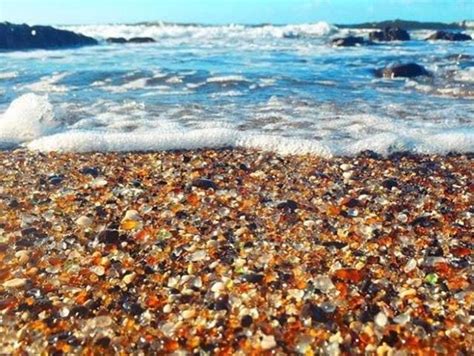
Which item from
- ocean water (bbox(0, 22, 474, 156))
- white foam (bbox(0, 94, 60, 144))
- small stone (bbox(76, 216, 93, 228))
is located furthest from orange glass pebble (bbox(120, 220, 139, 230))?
white foam (bbox(0, 94, 60, 144))

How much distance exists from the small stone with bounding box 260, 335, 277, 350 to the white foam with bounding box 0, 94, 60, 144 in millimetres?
4199

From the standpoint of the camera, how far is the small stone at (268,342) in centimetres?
220

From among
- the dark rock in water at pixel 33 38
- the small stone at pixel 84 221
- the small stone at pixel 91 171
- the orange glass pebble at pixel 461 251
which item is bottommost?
the orange glass pebble at pixel 461 251

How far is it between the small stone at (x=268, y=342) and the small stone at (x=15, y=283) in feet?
4.27

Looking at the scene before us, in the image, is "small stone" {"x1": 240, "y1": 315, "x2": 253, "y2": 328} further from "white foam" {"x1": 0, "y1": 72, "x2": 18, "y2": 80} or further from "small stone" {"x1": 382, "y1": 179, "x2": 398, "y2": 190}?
"white foam" {"x1": 0, "y1": 72, "x2": 18, "y2": 80}

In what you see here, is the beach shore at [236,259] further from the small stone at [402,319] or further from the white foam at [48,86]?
the white foam at [48,86]

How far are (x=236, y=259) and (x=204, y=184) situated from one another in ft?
3.98

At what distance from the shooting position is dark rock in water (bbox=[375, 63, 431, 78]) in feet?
38.7

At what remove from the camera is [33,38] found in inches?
1029

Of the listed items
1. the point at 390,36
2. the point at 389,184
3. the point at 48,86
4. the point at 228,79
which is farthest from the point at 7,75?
the point at 390,36

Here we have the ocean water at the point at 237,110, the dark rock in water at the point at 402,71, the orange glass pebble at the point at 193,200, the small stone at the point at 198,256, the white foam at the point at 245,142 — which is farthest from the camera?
the dark rock in water at the point at 402,71

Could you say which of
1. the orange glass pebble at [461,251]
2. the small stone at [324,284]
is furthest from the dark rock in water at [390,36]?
the small stone at [324,284]

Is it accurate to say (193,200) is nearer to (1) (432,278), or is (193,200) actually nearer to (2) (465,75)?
(1) (432,278)

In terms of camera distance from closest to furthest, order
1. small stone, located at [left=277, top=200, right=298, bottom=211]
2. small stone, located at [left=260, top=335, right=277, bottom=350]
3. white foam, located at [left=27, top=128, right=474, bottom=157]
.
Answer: small stone, located at [left=260, top=335, right=277, bottom=350] < small stone, located at [left=277, top=200, right=298, bottom=211] < white foam, located at [left=27, top=128, right=474, bottom=157]
